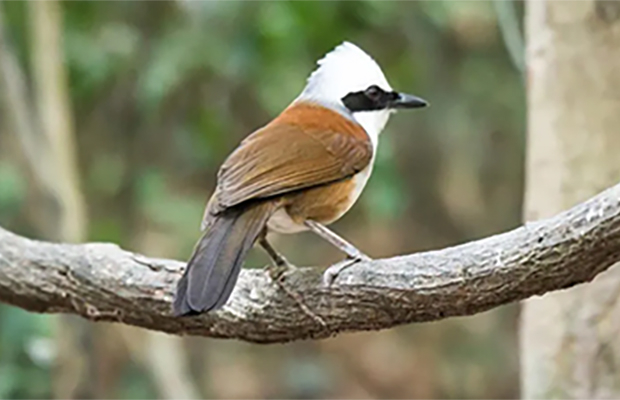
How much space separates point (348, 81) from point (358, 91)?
1.1 inches

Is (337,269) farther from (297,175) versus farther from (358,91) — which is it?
(358,91)

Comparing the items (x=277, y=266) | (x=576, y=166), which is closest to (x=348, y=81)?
(x=277, y=266)

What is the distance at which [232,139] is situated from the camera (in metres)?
3.64

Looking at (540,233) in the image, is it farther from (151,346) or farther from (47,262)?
(151,346)

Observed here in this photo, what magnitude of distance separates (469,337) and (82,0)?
8.66 feet

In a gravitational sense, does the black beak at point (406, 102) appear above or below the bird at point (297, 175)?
above

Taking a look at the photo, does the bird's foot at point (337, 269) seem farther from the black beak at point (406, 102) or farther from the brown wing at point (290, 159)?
the black beak at point (406, 102)

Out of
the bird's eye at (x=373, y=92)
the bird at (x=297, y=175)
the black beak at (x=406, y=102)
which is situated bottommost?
the bird at (x=297, y=175)

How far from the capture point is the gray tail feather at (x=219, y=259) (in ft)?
4.72

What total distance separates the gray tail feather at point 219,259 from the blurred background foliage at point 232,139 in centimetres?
→ 128

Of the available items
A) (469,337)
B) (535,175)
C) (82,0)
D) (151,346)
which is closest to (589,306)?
(535,175)

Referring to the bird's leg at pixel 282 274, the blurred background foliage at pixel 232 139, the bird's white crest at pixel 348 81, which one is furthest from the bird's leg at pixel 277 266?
the blurred background foliage at pixel 232 139

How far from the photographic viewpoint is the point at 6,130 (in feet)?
11.3

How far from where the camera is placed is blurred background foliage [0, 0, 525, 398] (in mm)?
2930
